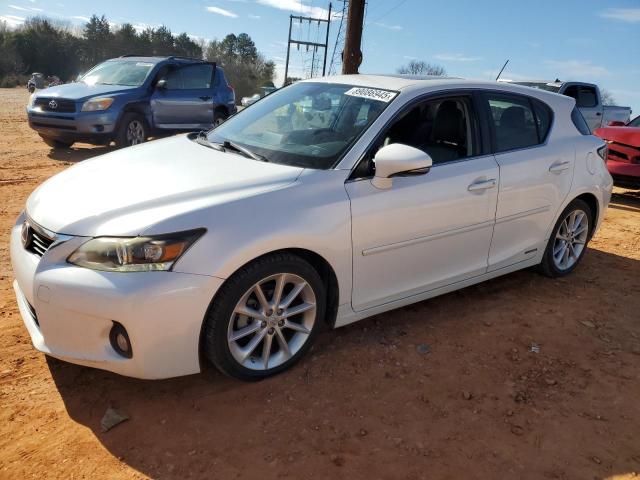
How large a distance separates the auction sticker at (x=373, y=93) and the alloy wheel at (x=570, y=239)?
2086 millimetres

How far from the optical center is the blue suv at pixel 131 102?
958cm

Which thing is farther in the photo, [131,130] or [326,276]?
[131,130]

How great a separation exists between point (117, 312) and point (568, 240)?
391 centimetres

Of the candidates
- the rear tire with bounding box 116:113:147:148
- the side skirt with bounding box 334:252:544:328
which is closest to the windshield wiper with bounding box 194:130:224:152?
the side skirt with bounding box 334:252:544:328

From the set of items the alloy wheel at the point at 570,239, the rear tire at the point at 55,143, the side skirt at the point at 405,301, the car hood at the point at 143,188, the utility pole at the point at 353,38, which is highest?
the utility pole at the point at 353,38

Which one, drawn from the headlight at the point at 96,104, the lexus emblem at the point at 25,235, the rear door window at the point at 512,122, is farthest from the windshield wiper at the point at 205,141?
the headlight at the point at 96,104

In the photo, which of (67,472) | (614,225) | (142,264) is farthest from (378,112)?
(614,225)

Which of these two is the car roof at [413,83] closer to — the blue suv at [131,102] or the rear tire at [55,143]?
the blue suv at [131,102]

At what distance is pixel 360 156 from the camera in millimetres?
3268

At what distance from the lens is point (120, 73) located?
10.6 meters

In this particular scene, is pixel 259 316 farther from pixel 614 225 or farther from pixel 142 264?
pixel 614 225

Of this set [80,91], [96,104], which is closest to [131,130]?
[96,104]

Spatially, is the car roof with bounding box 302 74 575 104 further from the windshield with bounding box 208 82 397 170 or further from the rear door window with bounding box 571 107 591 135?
the rear door window with bounding box 571 107 591 135

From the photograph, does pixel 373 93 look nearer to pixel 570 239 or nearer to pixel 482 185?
pixel 482 185
